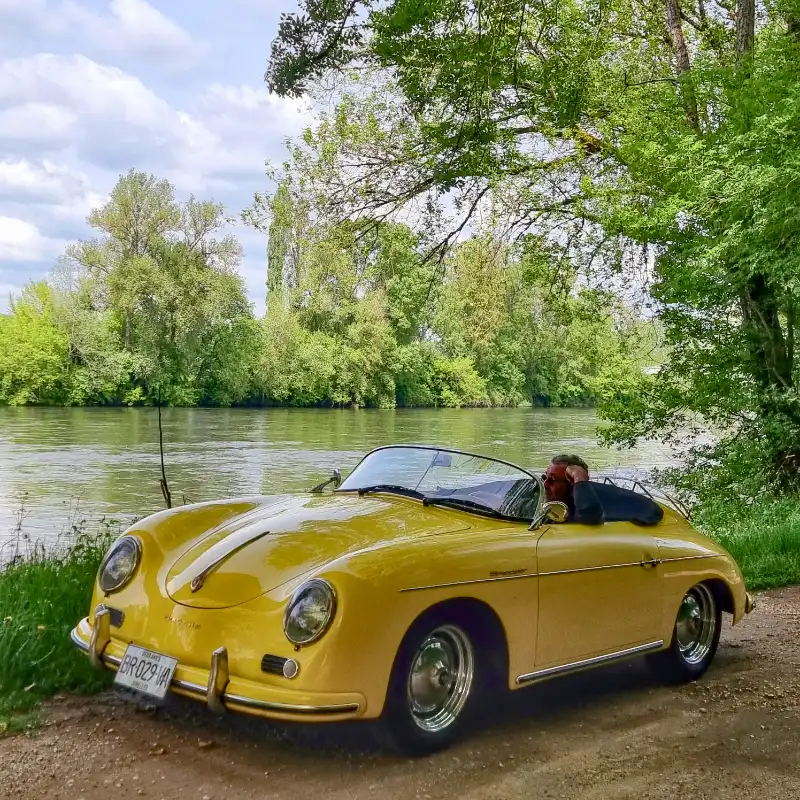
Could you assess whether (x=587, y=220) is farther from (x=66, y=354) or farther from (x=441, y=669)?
(x=66, y=354)

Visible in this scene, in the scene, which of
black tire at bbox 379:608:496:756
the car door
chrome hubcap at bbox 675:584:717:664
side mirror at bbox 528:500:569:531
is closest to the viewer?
black tire at bbox 379:608:496:756

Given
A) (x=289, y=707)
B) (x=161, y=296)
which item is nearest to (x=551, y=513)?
(x=289, y=707)

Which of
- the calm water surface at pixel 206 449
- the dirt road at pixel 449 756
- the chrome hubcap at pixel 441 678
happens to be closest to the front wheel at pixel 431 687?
the chrome hubcap at pixel 441 678

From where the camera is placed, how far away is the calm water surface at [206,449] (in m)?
18.3

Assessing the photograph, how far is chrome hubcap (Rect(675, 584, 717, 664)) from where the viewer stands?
527 cm

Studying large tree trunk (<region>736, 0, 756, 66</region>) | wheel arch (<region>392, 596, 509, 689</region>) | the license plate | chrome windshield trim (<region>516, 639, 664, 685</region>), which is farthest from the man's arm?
large tree trunk (<region>736, 0, 756, 66</region>)

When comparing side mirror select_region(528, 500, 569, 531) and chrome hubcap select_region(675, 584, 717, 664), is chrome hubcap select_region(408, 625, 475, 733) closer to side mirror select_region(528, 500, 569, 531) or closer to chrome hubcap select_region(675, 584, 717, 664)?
side mirror select_region(528, 500, 569, 531)

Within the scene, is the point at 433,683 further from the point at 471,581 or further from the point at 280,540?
the point at 280,540

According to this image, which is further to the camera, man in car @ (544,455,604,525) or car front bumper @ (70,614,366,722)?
man in car @ (544,455,604,525)

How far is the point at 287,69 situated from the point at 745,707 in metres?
5.83

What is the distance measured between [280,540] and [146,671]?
0.81 meters

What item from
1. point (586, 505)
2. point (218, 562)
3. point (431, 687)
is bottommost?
point (431, 687)

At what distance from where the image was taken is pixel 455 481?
4805 millimetres

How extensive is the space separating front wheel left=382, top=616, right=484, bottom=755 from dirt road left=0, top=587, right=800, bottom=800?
0.10 m
